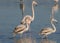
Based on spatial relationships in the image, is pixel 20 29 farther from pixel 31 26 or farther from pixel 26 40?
pixel 31 26

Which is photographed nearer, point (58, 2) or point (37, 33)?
point (37, 33)

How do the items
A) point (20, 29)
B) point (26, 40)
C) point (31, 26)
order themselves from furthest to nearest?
point (31, 26) < point (20, 29) < point (26, 40)

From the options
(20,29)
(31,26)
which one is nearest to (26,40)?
(20,29)

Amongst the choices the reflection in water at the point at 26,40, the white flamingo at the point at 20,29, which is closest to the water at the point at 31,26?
the reflection in water at the point at 26,40

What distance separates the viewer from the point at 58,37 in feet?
46.7

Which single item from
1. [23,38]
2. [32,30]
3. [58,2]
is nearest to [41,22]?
[32,30]

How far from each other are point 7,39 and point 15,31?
1.85 feet

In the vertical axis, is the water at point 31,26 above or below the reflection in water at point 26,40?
above

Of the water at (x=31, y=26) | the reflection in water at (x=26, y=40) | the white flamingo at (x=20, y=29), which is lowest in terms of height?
the reflection in water at (x=26, y=40)

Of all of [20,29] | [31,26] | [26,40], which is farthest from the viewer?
[31,26]

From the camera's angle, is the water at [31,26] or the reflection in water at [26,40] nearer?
the reflection in water at [26,40]

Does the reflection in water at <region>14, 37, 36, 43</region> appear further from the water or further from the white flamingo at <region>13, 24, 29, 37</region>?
the white flamingo at <region>13, 24, 29, 37</region>

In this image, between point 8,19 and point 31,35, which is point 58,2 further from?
point 31,35

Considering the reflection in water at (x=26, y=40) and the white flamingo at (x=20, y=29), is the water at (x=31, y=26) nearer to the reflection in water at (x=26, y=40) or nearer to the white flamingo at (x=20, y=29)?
the reflection in water at (x=26, y=40)
